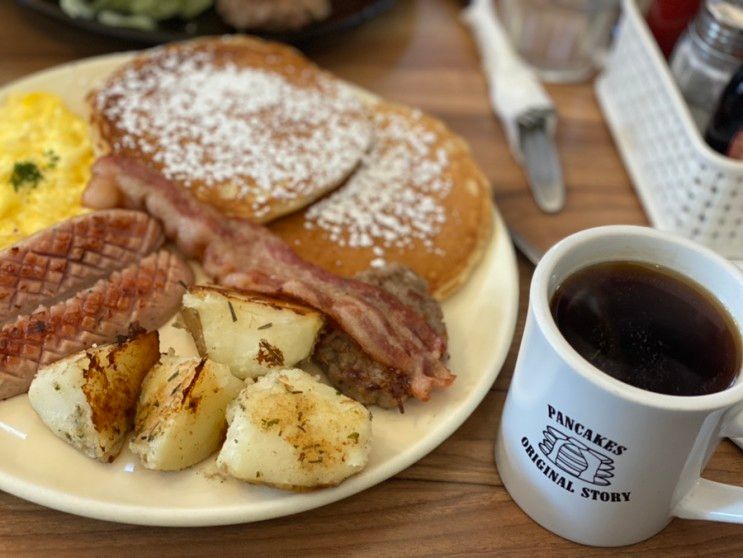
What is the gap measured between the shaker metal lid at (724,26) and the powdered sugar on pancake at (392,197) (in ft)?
2.28

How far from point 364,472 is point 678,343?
533 millimetres

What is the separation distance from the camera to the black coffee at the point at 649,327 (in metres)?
1.11

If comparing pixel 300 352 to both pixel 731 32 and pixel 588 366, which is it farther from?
pixel 731 32

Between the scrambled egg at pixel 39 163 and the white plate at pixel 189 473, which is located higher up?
the scrambled egg at pixel 39 163

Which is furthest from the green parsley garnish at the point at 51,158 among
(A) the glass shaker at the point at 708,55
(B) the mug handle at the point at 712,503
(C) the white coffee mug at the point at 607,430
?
(A) the glass shaker at the point at 708,55

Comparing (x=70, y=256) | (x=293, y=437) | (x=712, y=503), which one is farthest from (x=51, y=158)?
(x=712, y=503)

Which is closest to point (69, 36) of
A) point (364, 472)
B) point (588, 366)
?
point (364, 472)

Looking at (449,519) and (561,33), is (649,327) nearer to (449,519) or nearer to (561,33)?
(449,519)

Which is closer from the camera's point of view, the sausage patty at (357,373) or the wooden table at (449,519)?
the wooden table at (449,519)

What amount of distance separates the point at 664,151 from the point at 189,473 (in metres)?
1.44

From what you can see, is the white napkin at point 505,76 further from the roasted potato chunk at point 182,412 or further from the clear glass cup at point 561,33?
the roasted potato chunk at point 182,412

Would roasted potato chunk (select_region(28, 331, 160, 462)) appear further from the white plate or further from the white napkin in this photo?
the white napkin

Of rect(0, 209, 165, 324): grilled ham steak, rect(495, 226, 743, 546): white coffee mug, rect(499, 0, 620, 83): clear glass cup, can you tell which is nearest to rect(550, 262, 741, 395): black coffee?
rect(495, 226, 743, 546): white coffee mug

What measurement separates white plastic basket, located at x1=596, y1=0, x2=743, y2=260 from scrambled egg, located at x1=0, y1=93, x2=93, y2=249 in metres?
1.40
